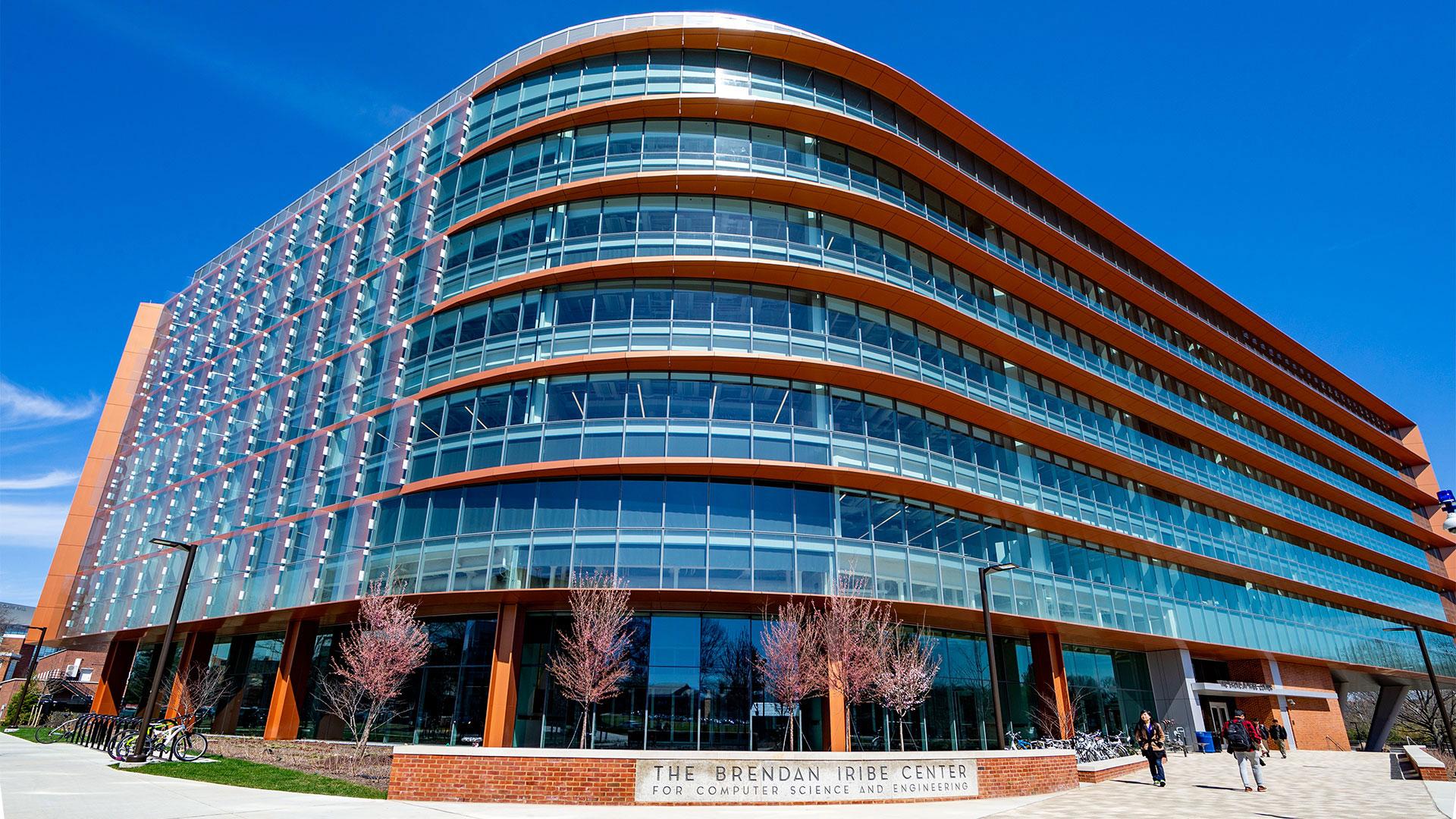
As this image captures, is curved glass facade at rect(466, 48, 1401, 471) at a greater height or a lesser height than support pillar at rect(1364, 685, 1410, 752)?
greater

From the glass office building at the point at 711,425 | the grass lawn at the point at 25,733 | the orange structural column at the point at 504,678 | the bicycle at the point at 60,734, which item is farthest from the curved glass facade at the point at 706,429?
the grass lawn at the point at 25,733

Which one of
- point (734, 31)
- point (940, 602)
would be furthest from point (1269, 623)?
point (734, 31)

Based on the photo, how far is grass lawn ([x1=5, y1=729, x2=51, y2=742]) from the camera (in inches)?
1325

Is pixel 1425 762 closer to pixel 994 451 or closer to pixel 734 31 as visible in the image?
pixel 994 451

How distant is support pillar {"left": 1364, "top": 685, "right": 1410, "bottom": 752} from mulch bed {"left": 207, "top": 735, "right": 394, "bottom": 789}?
57571mm

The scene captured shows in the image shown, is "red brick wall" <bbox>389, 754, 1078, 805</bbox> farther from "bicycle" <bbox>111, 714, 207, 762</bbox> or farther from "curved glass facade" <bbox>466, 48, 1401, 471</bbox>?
"curved glass facade" <bbox>466, 48, 1401, 471</bbox>

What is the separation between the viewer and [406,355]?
1135 inches

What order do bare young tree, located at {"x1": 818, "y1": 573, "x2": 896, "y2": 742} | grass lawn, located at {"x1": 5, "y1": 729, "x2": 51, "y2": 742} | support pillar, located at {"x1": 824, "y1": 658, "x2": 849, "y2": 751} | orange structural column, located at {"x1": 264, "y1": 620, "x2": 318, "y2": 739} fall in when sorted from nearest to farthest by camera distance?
bare young tree, located at {"x1": 818, "y1": 573, "x2": 896, "y2": 742}
support pillar, located at {"x1": 824, "y1": 658, "x2": 849, "y2": 751}
orange structural column, located at {"x1": 264, "y1": 620, "x2": 318, "y2": 739}
grass lawn, located at {"x1": 5, "y1": 729, "x2": 51, "y2": 742}

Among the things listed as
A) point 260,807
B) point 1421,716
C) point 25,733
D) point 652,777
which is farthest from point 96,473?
point 1421,716

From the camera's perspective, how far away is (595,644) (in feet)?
71.9

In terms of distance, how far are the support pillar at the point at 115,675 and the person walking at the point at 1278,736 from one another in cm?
5453

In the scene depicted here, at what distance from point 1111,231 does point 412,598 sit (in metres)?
33.8

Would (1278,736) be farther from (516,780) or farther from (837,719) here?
(516,780)

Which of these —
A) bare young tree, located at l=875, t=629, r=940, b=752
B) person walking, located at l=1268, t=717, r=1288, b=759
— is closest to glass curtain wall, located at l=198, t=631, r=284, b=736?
bare young tree, located at l=875, t=629, r=940, b=752
